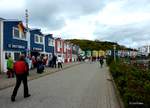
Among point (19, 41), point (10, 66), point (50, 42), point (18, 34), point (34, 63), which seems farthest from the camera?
point (50, 42)

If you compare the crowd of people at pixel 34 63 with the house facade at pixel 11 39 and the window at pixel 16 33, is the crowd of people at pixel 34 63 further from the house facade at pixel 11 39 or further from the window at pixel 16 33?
the window at pixel 16 33

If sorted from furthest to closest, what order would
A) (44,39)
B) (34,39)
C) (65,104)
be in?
(44,39)
(34,39)
(65,104)

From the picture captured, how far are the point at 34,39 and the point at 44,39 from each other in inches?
295

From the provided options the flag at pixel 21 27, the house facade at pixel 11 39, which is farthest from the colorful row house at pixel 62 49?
the house facade at pixel 11 39

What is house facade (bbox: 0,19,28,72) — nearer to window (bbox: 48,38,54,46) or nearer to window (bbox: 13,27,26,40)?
window (bbox: 13,27,26,40)

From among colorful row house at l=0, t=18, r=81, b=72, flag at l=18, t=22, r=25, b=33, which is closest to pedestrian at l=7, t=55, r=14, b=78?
colorful row house at l=0, t=18, r=81, b=72

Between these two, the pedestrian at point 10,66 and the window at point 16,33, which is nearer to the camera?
the pedestrian at point 10,66

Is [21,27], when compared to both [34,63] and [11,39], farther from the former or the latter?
[34,63]

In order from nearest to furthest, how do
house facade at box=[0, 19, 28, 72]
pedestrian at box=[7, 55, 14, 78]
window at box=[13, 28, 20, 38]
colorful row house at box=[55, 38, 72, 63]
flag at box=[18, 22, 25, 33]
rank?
1. pedestrian at box=[7, 55, 14, 78]
2. house facade at box=[0, 19, 28, 72]
3. window at box=[13, 28, 20, 38]
4. flag at box=[18, 22, 25, 33]
5. colorful row house at box=[55, 38, 72, 63]

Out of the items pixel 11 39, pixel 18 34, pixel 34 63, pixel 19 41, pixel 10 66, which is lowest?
pixel 34 63

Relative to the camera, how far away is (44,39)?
57.3 metres

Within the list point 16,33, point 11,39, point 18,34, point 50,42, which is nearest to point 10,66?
point 11,39

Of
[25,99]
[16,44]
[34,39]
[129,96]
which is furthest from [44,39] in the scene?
[129,96]

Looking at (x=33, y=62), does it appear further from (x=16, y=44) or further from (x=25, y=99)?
(x=25, y=99)
